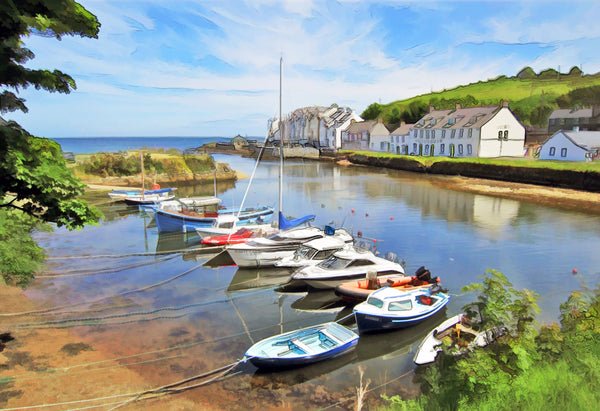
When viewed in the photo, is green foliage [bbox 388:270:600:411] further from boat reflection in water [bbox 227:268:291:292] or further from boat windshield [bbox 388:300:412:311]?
boat reflection in water [bbox 227:268:291:292]

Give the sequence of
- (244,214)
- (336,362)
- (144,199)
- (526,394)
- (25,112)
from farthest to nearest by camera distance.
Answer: (144,199) → (244,214) → (336,362) → (25,112) → (526,394)

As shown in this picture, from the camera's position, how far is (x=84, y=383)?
39.3 feet

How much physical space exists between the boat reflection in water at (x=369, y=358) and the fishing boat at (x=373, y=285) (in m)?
1.73

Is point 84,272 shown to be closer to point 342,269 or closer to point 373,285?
point 342,269

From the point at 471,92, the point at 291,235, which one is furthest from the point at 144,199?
the point at 471,92

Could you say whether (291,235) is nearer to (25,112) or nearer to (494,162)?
(25,112)

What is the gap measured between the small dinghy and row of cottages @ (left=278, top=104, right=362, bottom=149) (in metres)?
116

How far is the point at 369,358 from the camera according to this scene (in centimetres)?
1417

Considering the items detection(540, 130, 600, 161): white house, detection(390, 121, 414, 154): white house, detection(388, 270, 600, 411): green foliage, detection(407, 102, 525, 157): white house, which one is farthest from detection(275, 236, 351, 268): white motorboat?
detection(390, 121, 414, 154): white house

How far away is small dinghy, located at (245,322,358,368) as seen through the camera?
41.1 ft

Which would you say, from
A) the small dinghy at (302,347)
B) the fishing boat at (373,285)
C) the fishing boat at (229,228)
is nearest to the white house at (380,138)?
the fishing boat at (229,228)

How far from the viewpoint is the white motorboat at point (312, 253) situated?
21547 mm

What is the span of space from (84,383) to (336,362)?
27.1 ft

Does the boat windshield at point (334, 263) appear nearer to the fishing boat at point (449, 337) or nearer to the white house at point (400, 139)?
the fishing boat at point (449, 337)
